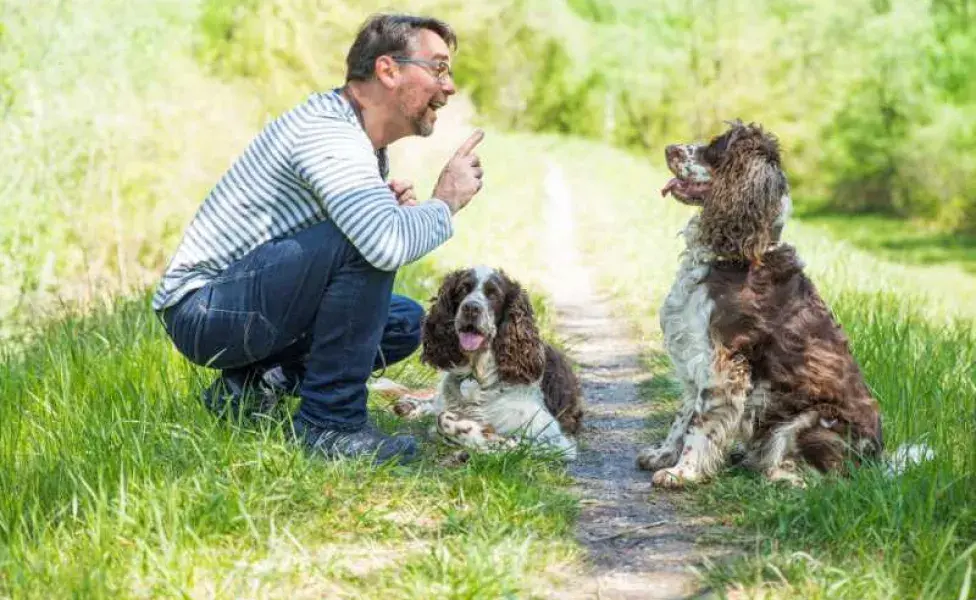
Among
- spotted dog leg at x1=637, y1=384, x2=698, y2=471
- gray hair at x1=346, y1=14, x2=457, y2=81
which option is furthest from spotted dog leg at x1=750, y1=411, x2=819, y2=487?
gray hair at x1=346, y1=14, x2=457, y2=81

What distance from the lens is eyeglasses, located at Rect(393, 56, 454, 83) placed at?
4715 mm

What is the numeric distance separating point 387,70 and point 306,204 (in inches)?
26.5

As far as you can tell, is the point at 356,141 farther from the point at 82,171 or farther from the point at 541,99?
the point at 541,99

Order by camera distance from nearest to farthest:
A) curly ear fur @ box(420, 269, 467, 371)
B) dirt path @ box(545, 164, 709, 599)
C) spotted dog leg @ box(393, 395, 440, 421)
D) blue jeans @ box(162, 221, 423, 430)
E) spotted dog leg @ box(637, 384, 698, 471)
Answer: dirt path @ box(545, 164, 709, 599), blue jeans @ box(162, 221, 423, 430), spotted dog leg @ box(637, 384, 698, 471), curly ear fur @ box(420, 269, 467, 371), spotted dog leg @ box(393, 395, 440, 421)

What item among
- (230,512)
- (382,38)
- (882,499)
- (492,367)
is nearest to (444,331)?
(492,367)

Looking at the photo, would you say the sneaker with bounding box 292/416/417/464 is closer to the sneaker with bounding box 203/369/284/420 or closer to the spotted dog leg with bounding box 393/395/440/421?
the sneaker with bounding box 203/369/284/420

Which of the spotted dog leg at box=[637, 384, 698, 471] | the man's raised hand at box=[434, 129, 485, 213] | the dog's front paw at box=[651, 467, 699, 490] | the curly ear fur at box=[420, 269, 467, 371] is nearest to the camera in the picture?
the dog's front paw at box=[651, 467, 699, 490]

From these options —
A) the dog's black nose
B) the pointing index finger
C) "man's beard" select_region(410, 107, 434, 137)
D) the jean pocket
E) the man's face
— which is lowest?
the jean pocket

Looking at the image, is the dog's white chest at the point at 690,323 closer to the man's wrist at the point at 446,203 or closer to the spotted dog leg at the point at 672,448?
the spotted dog leg at the point at 672,448

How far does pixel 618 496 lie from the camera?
15.2 feet

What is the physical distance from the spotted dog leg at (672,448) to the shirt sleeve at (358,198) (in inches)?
55.3

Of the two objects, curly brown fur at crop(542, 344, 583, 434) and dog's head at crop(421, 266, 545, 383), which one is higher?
dog's head at crop(421, 266, 545, 383)

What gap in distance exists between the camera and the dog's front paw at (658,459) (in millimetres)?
5000

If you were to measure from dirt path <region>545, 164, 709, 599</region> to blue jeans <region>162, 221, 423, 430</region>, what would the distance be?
1115 millimetres
